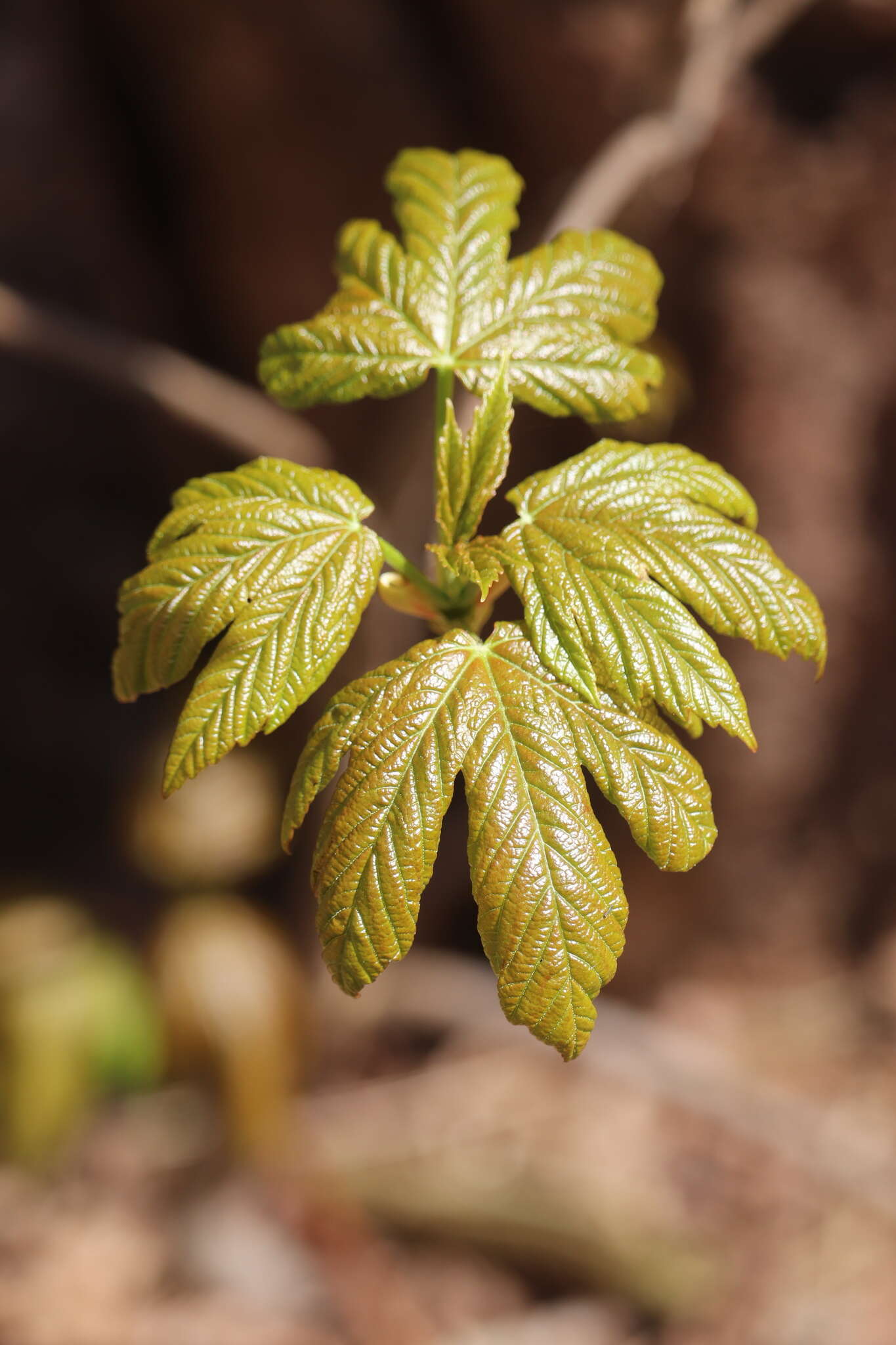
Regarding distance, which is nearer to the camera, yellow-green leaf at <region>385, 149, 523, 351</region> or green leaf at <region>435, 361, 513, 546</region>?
green leaf at <region>435, 361, 513, 546</region>

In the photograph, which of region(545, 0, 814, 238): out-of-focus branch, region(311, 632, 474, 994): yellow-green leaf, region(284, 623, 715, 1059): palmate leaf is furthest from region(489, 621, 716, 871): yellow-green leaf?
region(545, 0, 814, 238): out-of-focus branch

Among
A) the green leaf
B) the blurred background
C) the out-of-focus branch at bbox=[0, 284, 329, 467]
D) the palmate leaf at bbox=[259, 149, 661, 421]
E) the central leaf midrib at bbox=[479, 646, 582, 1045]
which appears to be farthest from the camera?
the blurred background

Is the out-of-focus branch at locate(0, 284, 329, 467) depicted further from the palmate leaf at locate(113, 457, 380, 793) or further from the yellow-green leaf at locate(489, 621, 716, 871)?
the yellow-green leaf at locate(489, 621, 716, 871)

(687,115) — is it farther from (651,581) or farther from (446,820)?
(446,820)

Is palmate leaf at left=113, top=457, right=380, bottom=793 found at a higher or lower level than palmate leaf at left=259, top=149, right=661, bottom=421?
lower

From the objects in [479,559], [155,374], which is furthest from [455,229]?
[155,374]

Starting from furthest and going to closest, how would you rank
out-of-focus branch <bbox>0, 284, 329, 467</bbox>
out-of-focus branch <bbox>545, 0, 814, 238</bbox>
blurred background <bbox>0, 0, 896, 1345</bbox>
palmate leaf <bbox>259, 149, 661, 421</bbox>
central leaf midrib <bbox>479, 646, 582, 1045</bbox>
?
1. blurred background <bbox>0, 0, 896, 1345</bbox>
2. out-of-focus branch <bbox>0, 284, 329, 467</bbox>
3. out-of-focus branch <bbox>545, 0, 814, 238</bbox>
4. palmate leaf <bbox>259, 149, 661, 421</bbox>
5. central leaf midrib <bbox>479, 646, 582, 1045</bbox>

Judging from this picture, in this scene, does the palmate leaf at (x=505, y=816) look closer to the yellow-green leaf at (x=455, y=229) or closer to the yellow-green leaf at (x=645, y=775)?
the yellow-green leaf at (x=645, y=775)
